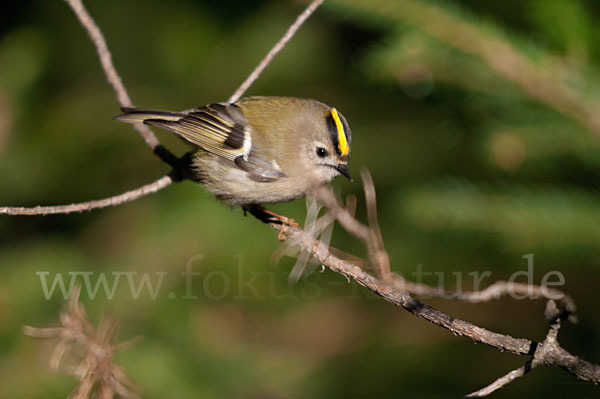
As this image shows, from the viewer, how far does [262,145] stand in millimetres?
2139

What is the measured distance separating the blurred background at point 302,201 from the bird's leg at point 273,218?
0.30 m

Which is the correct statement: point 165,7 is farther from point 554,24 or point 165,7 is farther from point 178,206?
point 554,24

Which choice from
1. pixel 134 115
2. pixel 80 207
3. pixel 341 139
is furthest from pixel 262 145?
pixel 80 207

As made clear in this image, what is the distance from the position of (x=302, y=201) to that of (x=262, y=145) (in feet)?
1.25

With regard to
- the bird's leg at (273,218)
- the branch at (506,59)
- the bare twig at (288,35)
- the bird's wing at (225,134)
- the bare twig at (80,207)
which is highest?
the branch at (506,59)

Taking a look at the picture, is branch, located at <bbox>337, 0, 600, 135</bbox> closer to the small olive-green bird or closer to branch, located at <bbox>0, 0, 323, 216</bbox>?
branch, located at <bbox>0, 0, 323, 216</bbox>

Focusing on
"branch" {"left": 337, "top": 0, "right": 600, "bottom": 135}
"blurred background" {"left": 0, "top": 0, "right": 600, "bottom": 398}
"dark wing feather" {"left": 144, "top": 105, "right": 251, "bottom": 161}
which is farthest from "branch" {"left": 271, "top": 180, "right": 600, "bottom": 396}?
"dark wing feather" {"left": 144, "top": 105, "right": 251, "bottom": 161}

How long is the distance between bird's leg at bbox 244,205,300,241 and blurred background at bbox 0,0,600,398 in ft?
0.98

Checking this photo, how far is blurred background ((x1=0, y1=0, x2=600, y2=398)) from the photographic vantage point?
1288 mm

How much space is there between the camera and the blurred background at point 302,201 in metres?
1.29

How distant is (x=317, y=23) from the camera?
9.86 feet

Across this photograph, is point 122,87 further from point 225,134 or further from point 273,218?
point 273,218

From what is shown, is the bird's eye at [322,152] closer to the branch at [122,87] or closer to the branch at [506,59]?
the branch at [122,87]

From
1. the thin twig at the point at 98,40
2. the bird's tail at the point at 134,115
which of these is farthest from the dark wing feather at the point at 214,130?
the thin twig at the point at 98,40
